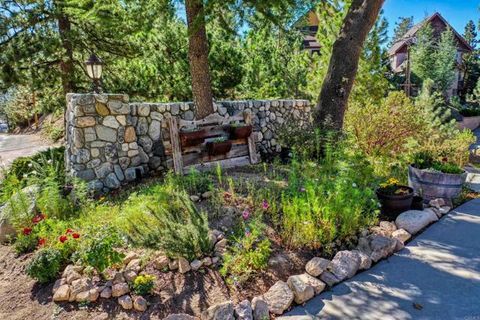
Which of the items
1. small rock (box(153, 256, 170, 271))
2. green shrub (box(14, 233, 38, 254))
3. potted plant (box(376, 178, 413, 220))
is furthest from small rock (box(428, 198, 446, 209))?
green shrub (box(14, 233, 38, 254))

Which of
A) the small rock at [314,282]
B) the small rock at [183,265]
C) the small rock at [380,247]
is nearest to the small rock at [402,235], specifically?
the small rock at [380,247]

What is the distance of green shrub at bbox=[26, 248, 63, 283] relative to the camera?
106 inches

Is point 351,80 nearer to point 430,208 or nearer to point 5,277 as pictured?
point 430,208

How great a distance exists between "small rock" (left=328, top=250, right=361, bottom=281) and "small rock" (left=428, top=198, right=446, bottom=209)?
1910 millimetres

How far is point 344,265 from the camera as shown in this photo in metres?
2.82

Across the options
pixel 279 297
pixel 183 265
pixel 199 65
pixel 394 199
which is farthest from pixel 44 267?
pixel 199 65

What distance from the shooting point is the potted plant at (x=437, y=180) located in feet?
13.8

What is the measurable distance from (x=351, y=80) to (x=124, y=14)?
428cm

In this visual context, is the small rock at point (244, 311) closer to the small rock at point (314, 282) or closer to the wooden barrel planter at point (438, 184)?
the small rock at point (314, 282)

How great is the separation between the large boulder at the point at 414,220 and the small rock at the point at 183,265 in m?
2.38

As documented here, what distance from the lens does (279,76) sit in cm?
1070

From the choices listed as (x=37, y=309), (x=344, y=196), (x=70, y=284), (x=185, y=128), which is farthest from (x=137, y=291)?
(x=185, y=128)

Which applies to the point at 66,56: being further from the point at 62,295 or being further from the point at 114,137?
the point at 62,295

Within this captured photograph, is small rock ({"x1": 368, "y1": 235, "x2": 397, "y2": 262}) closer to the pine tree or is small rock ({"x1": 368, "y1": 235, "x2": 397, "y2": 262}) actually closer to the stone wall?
the stone wall
